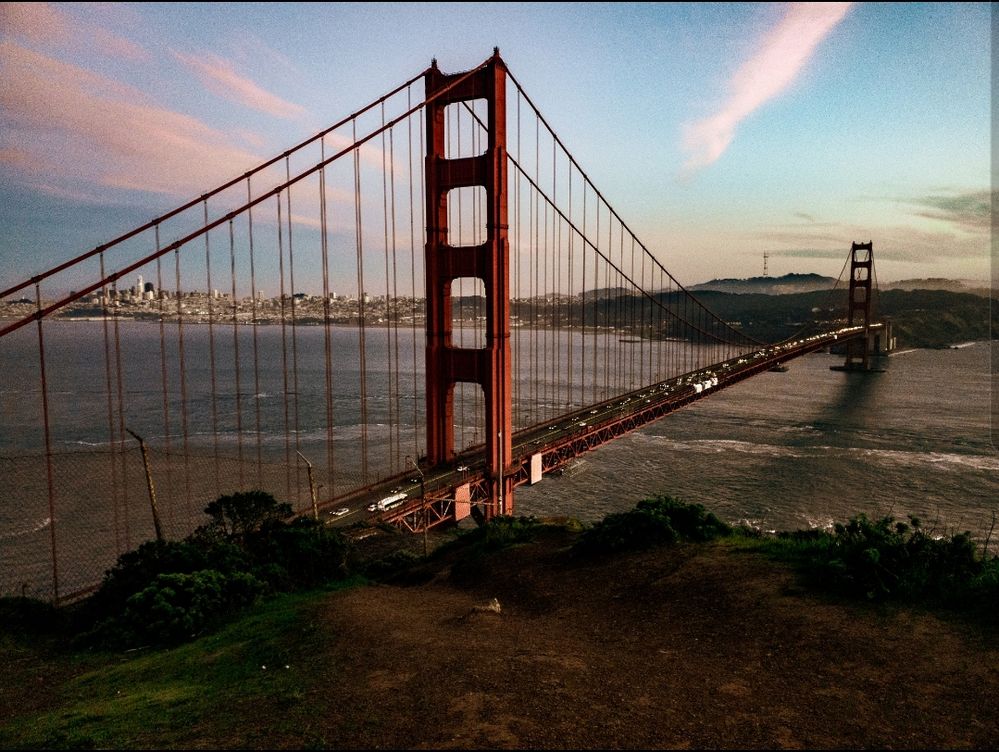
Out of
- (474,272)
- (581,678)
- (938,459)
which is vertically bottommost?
(938,459)

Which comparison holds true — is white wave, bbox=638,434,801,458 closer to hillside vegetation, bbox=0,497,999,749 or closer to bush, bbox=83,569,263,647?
hillside vegetation, bbox=0,497,999,749

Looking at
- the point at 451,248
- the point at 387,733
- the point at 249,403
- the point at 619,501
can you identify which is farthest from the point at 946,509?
the point at 249,403

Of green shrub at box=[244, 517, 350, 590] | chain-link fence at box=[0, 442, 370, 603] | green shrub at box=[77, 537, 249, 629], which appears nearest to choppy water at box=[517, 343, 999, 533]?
chain-link fence at box=[0, 442, 370, 603]

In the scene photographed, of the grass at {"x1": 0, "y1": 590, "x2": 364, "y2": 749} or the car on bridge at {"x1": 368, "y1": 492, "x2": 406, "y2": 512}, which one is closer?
the grass at {"x1": 0, "y1": 590, "x2": 364, "y2": 749}

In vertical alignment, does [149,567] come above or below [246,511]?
below

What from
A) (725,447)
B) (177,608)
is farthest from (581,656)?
(725,447)

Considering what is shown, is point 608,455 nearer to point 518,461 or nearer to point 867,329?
point 518,461

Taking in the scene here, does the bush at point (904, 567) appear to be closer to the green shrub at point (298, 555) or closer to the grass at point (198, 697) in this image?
the grass at point (198, 697)
